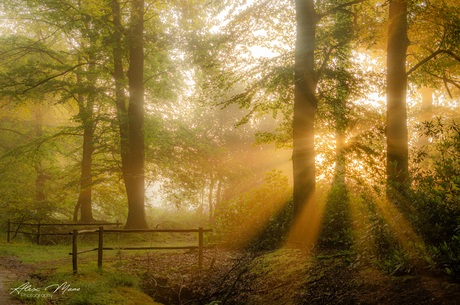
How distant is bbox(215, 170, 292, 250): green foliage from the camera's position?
1014cm

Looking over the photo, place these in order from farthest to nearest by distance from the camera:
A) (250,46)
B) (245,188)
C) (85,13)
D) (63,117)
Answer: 1. (245,188)
2. (63,117)
3. (85,13)
4. (250,46)

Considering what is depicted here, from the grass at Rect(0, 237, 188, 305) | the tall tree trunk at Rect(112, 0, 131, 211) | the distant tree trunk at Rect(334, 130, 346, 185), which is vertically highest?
the tall tree trunk at Rect(112, 0, 131, 211)

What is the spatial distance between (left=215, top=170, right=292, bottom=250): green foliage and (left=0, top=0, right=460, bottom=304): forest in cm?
6

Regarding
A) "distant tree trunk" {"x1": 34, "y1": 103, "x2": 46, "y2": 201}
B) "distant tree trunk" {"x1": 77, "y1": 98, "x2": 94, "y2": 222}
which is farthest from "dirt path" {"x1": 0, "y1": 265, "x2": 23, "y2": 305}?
"distant tree trunk" {"x1": 34, "y1": 103, "x2": 46, "y2": 201}

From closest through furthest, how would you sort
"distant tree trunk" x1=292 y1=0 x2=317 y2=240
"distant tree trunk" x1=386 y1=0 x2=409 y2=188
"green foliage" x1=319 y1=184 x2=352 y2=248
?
"green foliage" x1=319 y1=184 x2=352 y2=248
"distant tree trunk" x1=386 y1=0 x2=409 y2=188
"distant tree trunk" x1=292 y1=0 x2=317 y2=240

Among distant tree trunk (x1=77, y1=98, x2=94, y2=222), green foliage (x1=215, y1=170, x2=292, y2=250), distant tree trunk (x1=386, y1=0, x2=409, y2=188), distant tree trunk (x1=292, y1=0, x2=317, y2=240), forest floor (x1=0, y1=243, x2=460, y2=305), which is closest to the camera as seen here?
forest floor (x1=0, y1=243, x2=460, y2=305)

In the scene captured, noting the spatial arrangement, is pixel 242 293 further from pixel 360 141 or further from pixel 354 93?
pixel 354 93

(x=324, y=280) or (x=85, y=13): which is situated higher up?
(x=85, y=13)

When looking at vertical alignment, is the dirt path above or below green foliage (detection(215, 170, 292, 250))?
below

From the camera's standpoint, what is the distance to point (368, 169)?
962cm

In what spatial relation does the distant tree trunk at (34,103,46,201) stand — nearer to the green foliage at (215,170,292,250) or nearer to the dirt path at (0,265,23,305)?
the dirt path at (0,265,23,305)

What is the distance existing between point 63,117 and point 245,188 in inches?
A: 753

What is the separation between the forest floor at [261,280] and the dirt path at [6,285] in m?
0.25

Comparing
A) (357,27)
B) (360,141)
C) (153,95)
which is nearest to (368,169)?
(360,141)
